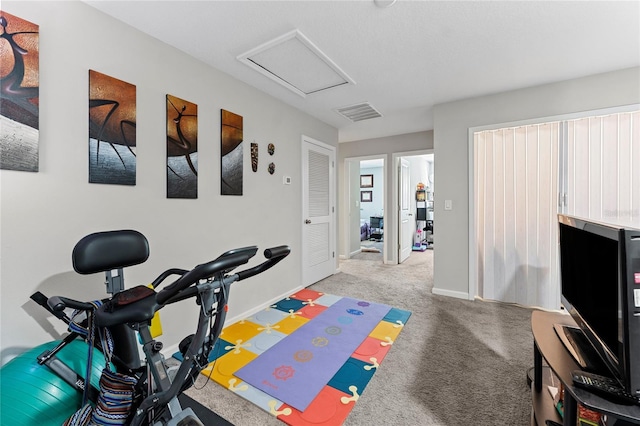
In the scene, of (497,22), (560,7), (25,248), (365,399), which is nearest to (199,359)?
(365,399)

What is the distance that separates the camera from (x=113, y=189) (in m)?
1.78

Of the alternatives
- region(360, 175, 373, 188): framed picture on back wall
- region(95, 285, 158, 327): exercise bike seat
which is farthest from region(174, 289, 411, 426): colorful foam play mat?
region(360, 175, 373, 188): framed picture on back wall

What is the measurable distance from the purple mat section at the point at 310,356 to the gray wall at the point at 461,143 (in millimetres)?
1161

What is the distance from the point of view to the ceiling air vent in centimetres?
352

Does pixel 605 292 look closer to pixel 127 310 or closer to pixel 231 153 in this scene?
pixel 127 310

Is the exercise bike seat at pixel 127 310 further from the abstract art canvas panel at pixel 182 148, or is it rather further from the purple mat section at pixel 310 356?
the abstract art canvas panel at pixel 182 148

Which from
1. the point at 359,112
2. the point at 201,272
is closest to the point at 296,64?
the point at 359,112

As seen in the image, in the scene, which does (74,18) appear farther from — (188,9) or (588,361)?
(588,361)

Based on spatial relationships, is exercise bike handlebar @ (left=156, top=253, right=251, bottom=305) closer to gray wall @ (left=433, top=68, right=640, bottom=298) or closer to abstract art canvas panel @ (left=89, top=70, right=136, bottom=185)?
abstract art canvas panel @ (left=89, top=70, right=136, bottom=185)

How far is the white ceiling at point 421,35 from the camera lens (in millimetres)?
1716

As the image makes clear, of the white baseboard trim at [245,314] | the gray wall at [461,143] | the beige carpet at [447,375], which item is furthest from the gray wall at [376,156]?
the white baseboard trim at [245,314]

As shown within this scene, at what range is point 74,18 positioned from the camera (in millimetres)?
1617

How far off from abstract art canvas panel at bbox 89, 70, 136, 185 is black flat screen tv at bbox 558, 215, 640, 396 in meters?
2.59

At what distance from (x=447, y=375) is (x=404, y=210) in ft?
13.6
